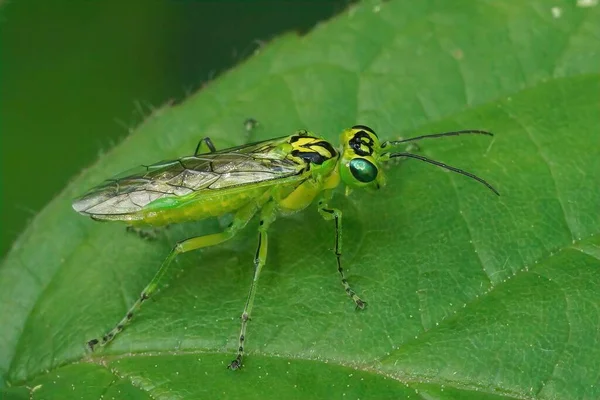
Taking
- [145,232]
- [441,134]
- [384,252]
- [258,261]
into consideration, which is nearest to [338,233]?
[384,252]

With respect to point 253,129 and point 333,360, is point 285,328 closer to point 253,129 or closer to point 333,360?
point 333,360

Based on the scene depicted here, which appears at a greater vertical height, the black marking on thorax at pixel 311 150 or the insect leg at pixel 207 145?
the insect leg at pixel 207 145

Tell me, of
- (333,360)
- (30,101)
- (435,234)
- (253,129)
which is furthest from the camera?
(30,101)

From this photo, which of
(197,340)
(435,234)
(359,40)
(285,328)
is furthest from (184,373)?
(359,40)

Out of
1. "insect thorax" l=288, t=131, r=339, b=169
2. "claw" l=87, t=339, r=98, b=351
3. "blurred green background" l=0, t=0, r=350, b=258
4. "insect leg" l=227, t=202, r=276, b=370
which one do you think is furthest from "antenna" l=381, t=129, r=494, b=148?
"blurred green background" l=0, t=0, r=350, b=258

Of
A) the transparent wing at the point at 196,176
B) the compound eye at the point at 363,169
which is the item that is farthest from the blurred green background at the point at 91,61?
the compound eye at the point at 363,169

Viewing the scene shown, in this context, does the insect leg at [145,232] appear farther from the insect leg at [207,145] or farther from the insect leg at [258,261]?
the insect leg at [258,261]
